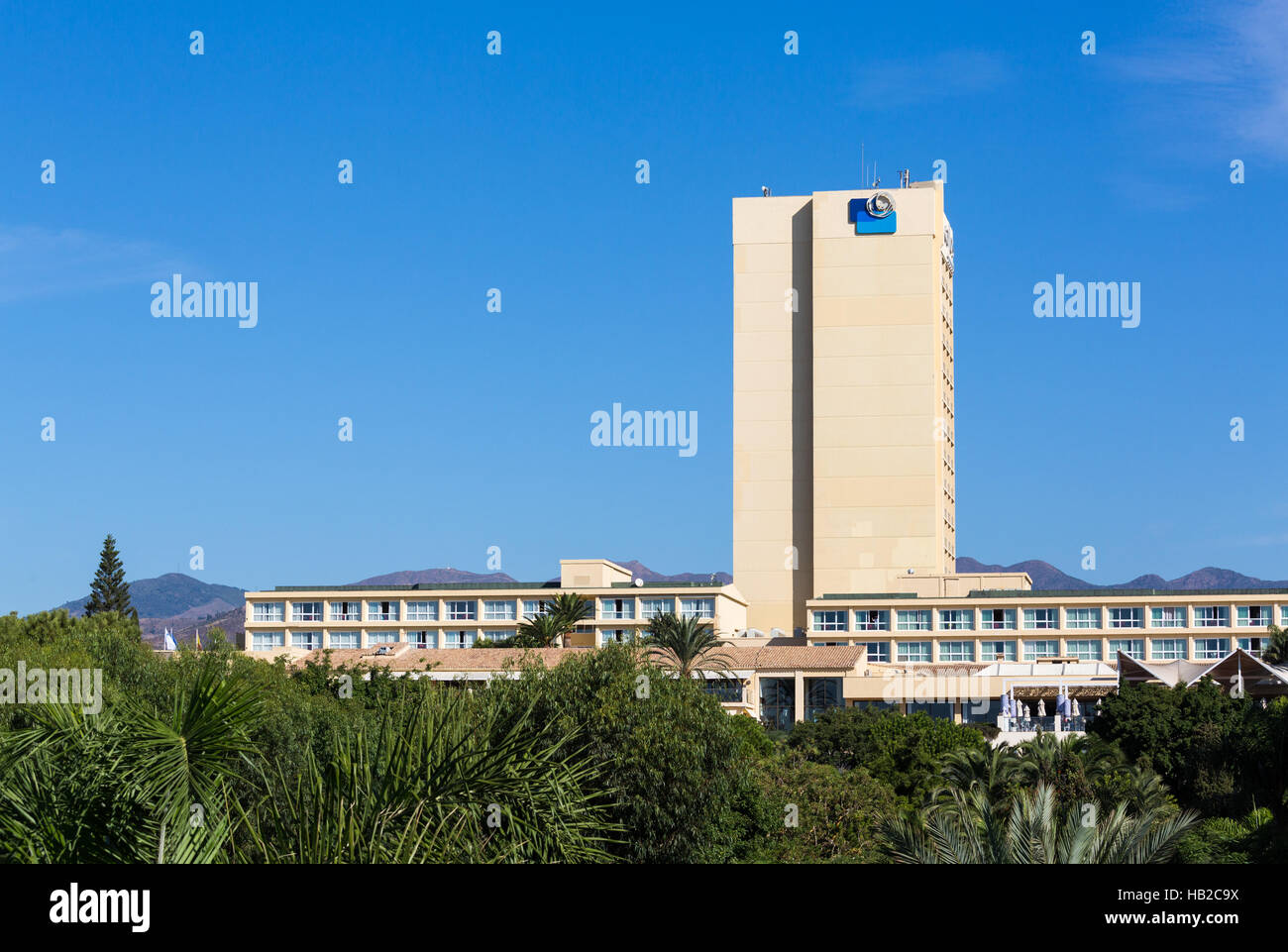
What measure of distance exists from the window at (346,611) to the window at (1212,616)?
78571 millimetres

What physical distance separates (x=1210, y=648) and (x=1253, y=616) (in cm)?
459

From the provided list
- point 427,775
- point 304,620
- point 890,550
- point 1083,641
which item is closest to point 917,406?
point 890,550

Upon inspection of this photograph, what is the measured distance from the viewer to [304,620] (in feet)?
472

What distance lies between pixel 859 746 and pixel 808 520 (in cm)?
8666

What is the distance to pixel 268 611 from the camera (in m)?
144

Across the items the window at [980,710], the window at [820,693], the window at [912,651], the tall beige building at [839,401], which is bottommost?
the window at [980,710]

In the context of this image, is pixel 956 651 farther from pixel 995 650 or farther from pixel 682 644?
pixel 682 644

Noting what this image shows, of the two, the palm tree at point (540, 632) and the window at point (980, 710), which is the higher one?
the palm tree at point (540, 632)

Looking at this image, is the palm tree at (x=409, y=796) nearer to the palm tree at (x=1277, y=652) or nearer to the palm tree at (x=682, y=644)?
the palm tree at (x=682, y=644)

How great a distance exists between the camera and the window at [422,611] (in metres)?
141

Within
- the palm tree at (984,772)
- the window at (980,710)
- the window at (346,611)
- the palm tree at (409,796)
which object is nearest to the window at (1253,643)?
the window at (980,710)

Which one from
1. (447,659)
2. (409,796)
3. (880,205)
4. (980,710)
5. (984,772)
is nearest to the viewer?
(409,796)

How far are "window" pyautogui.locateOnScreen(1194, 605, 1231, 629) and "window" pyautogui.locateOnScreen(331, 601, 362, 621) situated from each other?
78.6 metres

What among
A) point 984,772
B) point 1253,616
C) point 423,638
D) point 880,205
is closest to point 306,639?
point 423,638
